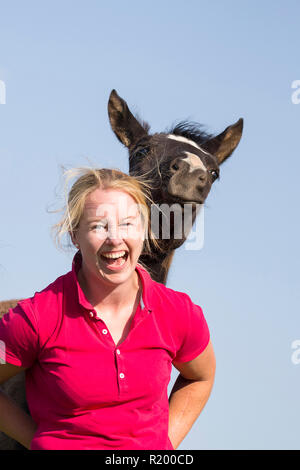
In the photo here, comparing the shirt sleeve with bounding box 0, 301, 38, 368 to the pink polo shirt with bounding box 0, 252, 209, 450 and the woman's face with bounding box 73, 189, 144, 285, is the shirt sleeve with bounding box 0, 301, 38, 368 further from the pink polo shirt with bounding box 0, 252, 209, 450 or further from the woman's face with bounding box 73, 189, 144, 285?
the woman's face with bounding box 73, 189, 144, 285

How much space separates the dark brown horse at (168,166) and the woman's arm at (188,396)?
5.38ft

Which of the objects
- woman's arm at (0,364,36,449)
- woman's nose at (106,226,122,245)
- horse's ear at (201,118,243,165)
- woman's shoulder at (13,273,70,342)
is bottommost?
woman's arm at (0,364,36,449)

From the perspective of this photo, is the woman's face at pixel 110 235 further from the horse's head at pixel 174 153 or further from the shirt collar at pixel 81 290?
the horse's head at pixel 174 153

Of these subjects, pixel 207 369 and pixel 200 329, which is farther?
pixel 207 369

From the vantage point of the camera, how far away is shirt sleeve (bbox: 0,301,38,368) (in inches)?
133

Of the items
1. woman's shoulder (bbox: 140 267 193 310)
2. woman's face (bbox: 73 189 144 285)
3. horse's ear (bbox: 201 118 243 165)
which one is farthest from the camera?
horse's ear (bbox: 201 118 243 165)

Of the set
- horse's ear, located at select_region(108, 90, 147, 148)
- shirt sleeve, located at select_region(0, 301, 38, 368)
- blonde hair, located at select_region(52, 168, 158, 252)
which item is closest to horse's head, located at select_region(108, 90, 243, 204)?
horse's ear, located at select_region(108, 90, 147, 148)

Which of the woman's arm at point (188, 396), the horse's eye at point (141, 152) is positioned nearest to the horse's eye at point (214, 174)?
the horse's eye at point (141, 152)

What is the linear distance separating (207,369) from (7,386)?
1.72 m

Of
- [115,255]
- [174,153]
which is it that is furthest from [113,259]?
[174,153]

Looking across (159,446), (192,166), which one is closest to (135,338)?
(159,446)

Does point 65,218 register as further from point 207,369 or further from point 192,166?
point 192,166

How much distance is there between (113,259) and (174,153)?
9.01 feet
